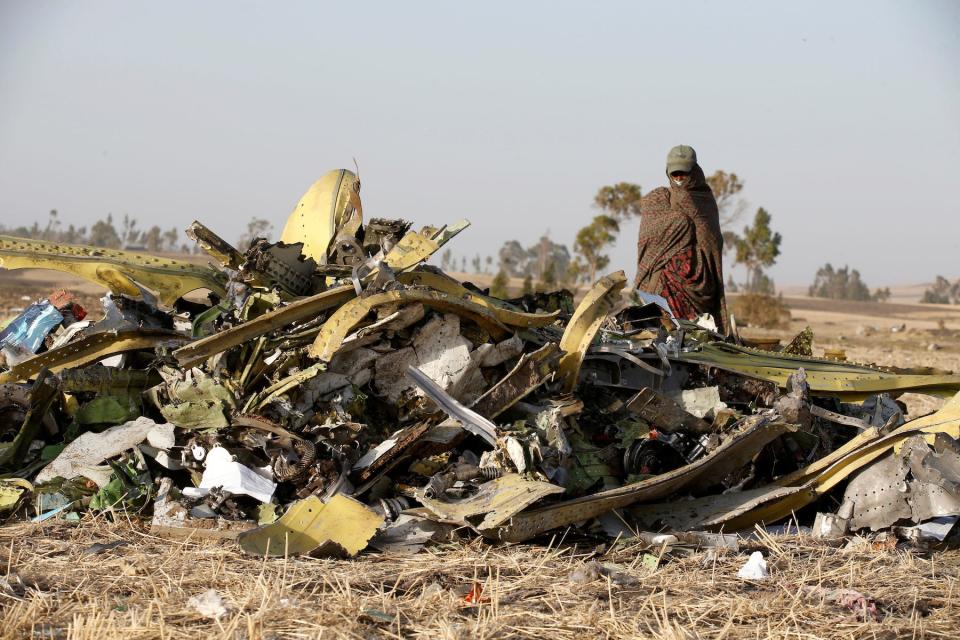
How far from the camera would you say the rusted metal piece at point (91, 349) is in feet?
14.3

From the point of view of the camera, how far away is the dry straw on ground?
2709 mm

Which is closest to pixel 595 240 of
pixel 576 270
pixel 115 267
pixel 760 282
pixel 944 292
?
pixel 576 270

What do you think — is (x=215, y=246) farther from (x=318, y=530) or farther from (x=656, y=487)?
(x=656, y=487)

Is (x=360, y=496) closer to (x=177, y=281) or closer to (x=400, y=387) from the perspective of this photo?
(x=400, y=387)

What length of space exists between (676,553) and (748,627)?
0.83 m

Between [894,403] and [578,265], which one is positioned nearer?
[894,403]

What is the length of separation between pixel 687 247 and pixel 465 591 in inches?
183

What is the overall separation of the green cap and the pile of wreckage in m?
2.51

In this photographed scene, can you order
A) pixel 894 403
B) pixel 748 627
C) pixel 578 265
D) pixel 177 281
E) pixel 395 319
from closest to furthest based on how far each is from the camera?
1. pixel 748 627
2. pixel 395 319
3. pixel 177 281
4. pixel 894 403
5. pixel 578 265

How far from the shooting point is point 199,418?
4160 mm

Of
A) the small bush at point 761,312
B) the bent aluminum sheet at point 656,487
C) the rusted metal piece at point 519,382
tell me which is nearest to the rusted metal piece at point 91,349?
the rusted metal piece at point 519,382

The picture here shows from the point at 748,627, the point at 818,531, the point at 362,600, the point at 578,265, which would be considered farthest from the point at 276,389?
the point at 578,265

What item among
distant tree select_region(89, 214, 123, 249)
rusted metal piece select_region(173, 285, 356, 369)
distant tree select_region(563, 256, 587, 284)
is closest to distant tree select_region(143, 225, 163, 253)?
distant tree select_region(89, 214, 123, 249)

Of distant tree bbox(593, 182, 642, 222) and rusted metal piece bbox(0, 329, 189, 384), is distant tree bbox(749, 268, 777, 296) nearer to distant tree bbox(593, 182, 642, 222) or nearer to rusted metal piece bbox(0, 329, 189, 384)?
distant tree bbox(593, 182, 642, 222)
